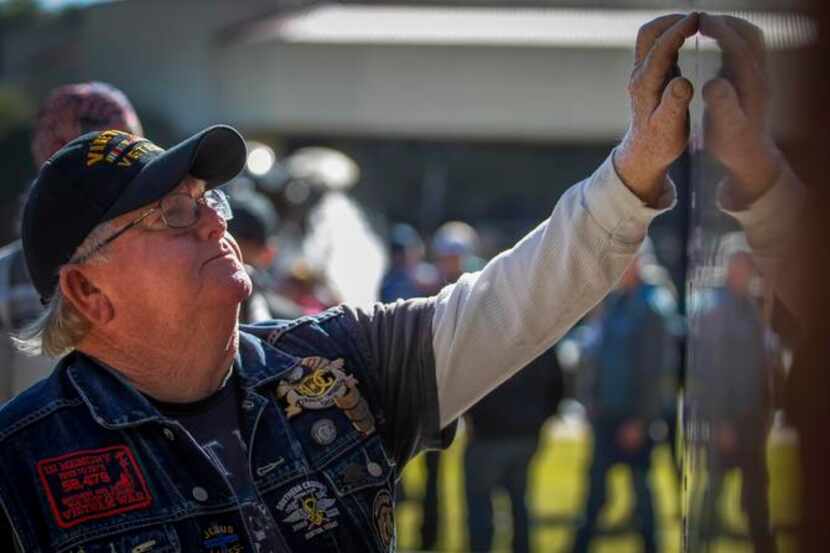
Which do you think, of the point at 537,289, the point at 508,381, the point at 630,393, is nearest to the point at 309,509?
the point at 537,289

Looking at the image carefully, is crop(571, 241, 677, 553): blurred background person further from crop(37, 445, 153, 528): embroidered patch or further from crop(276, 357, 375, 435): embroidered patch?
crop(37, 445, 153, 528): embroidered patch

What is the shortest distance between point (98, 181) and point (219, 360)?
355mm

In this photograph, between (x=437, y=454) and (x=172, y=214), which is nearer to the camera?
(x=172, y=214)

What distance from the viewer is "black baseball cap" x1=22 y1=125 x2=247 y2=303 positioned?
240 centimetres

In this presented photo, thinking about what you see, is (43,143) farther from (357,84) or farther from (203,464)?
(357,84)

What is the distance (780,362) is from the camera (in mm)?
1158

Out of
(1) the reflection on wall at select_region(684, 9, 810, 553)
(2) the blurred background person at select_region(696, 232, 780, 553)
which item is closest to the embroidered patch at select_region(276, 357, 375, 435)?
(1) the reflection on wall at select_region(684, 9, 810, 553)

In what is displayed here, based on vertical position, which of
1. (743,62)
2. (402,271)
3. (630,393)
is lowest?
(630,393)

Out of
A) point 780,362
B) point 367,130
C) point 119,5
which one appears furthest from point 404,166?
point 780,362

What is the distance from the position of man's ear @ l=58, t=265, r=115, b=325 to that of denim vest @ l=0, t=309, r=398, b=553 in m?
0.09

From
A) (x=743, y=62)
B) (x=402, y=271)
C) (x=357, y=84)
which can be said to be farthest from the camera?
(x=357, y=84)

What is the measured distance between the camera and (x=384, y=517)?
240 centimetres

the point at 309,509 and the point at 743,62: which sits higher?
the point at 743,62

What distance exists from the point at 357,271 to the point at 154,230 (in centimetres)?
544
